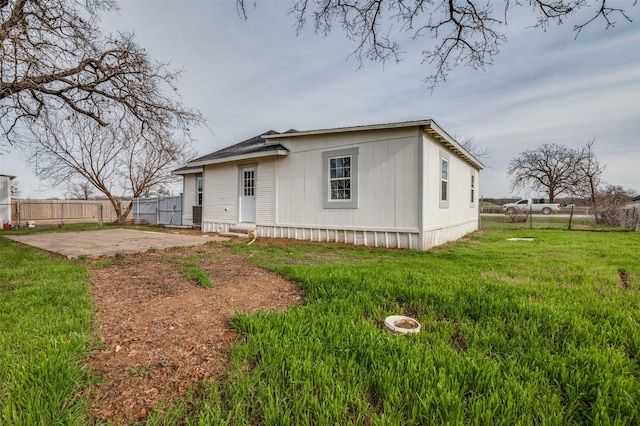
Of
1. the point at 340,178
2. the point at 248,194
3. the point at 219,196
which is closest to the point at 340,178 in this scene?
the point at 340,178

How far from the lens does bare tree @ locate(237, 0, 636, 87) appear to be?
15.7 feet

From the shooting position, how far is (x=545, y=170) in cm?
3181

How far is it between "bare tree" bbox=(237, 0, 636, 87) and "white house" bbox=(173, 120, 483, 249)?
6.25ft

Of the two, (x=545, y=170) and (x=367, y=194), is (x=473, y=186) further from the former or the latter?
(x=545, y=170)

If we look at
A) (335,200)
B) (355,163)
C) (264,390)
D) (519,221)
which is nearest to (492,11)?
(355,163)

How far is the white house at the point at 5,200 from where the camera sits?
14.9m

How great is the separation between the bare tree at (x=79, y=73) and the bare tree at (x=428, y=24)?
3.70 m

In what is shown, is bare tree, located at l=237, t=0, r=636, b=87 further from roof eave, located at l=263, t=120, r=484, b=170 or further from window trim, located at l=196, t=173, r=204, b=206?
window trim, located at l=196, t=173, r=204, b=206

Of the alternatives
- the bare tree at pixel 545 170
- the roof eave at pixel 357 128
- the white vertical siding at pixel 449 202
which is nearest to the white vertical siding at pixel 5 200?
the roof eave at pixel 357 128

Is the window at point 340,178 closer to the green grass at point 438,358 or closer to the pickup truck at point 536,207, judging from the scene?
the green grass at point 438,358

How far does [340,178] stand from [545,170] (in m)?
33.5

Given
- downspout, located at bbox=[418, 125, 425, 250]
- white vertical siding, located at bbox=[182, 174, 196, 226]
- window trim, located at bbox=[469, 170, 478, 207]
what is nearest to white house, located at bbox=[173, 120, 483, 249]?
downspout, located at bbox=[418, 125, 425, 250]

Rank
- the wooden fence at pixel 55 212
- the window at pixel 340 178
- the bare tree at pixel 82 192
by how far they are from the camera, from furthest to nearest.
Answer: the bare tree at pixel 82 192 → the wooden fence at pixel 55 212 → the window at pixel 340 178

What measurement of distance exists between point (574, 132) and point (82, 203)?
122 feet
